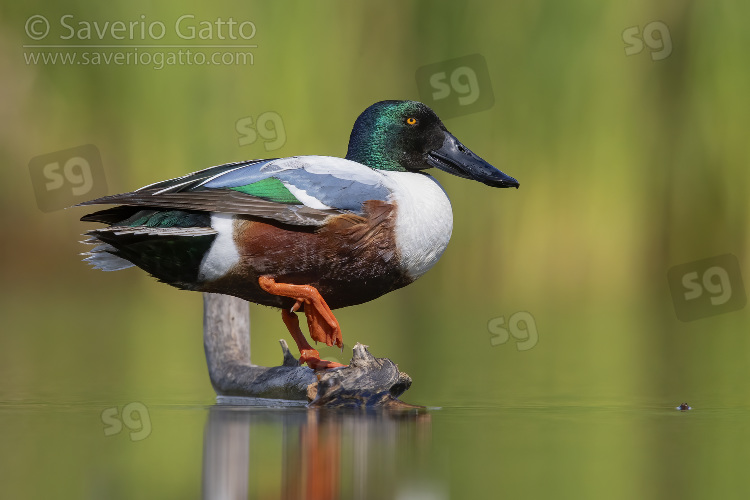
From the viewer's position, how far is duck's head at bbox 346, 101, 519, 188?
5.39 metres

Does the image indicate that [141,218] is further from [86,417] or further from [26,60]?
[26,60]

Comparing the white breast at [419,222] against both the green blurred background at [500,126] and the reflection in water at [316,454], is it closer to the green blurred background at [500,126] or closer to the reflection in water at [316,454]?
the reflection in water at [316,454]

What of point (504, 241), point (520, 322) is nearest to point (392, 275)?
point (520, 322)

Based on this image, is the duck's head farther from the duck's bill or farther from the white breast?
the white breast

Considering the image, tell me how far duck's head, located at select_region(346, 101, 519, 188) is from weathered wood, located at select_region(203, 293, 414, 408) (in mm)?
942

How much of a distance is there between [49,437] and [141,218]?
1.16 metres

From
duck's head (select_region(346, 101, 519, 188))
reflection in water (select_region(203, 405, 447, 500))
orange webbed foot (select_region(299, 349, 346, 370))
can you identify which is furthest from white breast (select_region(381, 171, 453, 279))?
reflection in water (select_region(203, 405, 447, 500))

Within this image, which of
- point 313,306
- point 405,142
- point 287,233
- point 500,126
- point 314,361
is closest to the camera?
point 287,233

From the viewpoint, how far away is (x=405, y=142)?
17.8ft

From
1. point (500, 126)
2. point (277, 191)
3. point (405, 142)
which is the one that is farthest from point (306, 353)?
point (500, 126)

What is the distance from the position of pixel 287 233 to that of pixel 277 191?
7.1 inches

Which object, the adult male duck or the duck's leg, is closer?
the adult male duck

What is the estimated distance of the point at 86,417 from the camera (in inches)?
176

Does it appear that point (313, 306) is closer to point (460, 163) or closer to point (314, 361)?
point (314, 361)
